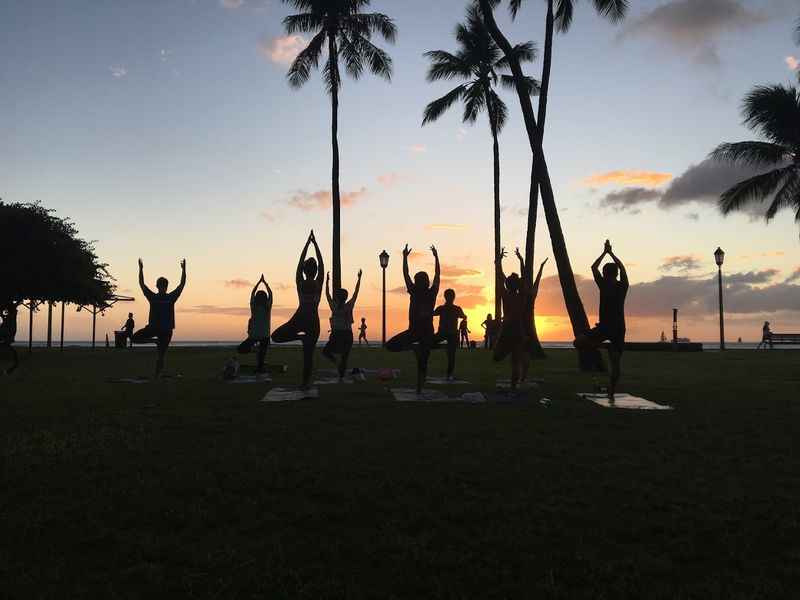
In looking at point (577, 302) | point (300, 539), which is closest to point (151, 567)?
point (300, 539)

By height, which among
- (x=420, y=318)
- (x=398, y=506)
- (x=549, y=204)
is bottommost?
(x=398, y=506)

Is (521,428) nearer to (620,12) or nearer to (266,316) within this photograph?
(266,316)

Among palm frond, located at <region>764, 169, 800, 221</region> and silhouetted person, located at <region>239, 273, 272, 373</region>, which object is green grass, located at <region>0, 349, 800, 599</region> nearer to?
silhouetted person, located at <region>239, 273, 272, 373</region>

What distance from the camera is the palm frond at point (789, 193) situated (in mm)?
31781

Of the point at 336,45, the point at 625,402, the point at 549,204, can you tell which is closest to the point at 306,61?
the point at 336,45

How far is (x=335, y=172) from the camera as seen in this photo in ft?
92.0

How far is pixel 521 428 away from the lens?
7.40 m

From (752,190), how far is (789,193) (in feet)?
5.51

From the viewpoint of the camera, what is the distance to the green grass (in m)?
3.08

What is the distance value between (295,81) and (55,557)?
29092 mm

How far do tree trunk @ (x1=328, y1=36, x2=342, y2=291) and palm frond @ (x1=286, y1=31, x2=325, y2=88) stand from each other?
62 centimetres

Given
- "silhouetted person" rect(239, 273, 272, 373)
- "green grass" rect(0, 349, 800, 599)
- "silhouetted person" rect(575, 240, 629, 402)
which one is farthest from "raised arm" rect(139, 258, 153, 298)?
"silhouetted person" rect(575, 240, 629, 402)

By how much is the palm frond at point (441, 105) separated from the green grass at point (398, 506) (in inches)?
1160

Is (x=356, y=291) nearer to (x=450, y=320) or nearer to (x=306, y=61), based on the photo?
(x=450, y=320)
